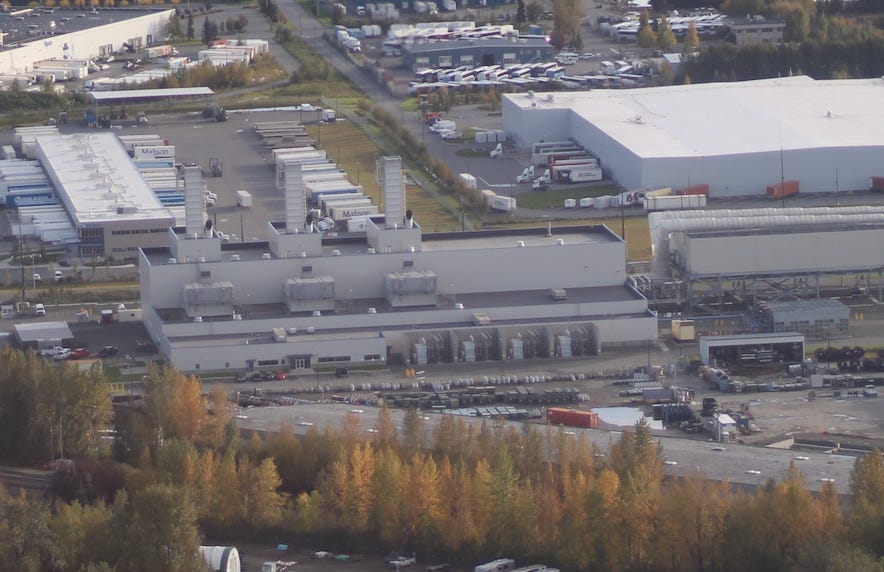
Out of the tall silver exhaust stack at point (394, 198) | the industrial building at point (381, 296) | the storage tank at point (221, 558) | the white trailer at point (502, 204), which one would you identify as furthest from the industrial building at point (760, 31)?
the storage tank at point (221, 558)

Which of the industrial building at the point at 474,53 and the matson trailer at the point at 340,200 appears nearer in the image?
the matson trailer at the point at 340,200

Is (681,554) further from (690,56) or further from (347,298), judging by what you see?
(690,56)

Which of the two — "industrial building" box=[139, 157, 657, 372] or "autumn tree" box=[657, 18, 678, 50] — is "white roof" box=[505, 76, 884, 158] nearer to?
"autumn tree" box=[657, 18, 678, 50]

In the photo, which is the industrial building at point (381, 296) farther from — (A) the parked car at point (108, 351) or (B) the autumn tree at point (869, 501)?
(B) the autumn tree at point (869, 501)

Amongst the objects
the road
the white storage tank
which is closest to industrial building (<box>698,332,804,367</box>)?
the road

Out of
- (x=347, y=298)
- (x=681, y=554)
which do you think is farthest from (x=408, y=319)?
(x=681, y=554)

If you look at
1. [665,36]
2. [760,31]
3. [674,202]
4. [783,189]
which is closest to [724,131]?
[783,189]

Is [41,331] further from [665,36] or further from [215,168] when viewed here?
[665,36]
